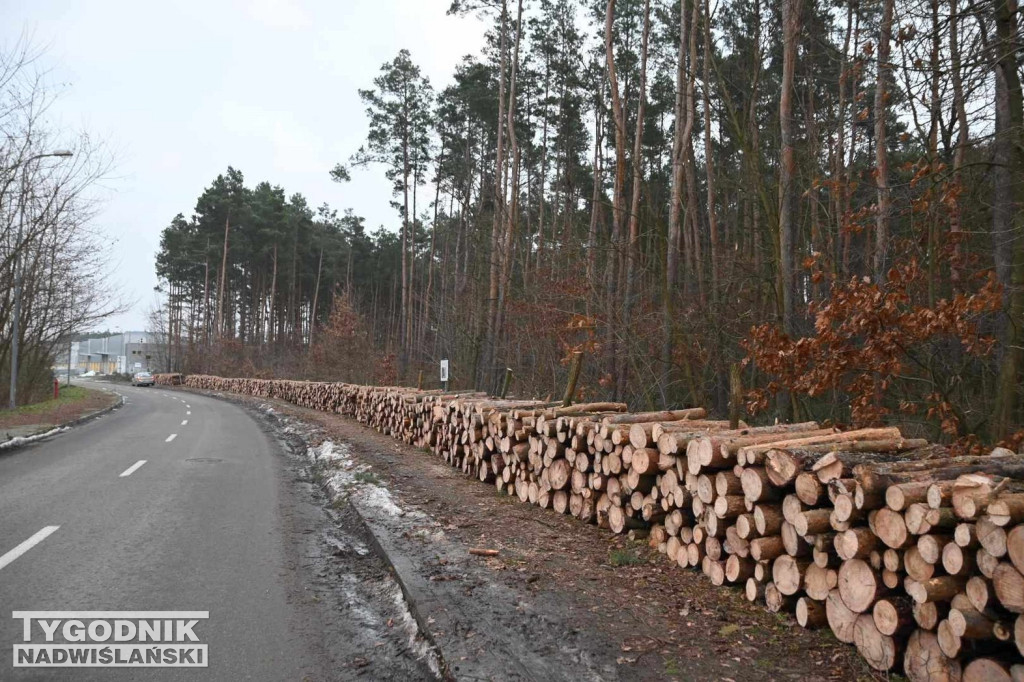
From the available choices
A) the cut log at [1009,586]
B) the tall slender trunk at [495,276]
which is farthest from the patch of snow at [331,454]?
the cut log at [1009,586]

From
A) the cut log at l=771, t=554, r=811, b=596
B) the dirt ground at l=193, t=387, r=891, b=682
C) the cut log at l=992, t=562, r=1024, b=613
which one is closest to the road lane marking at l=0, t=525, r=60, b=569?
the dirt ground at l=193, t=387, r=891, b=682

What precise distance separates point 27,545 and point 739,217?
21421mm

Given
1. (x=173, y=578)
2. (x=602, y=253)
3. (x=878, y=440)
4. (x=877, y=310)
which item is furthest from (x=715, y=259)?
(x=173, y=578)

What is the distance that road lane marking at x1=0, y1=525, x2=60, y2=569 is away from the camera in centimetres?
598

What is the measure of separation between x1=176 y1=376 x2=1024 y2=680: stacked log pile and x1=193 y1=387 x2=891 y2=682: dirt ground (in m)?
0.16

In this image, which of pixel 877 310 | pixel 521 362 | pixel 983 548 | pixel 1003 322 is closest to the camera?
pixel 983 548

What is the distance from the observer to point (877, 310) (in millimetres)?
6711

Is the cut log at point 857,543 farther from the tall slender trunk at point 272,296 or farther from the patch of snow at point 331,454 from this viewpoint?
the tall slender trunk at point 272,296

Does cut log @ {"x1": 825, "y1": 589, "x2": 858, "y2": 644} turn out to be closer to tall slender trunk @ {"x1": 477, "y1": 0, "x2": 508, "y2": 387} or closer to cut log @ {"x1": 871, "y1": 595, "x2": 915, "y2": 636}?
cut log @ {"x1": 871, "y1": 595, "x2": 915, "y2": 636}

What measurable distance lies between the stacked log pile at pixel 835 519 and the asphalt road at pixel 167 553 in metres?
2.99

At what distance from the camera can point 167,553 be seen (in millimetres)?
6371

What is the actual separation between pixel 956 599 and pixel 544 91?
94.3ft

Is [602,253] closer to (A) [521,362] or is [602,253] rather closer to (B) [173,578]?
(A) [521,362]

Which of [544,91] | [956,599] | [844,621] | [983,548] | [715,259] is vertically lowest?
[844,621]
